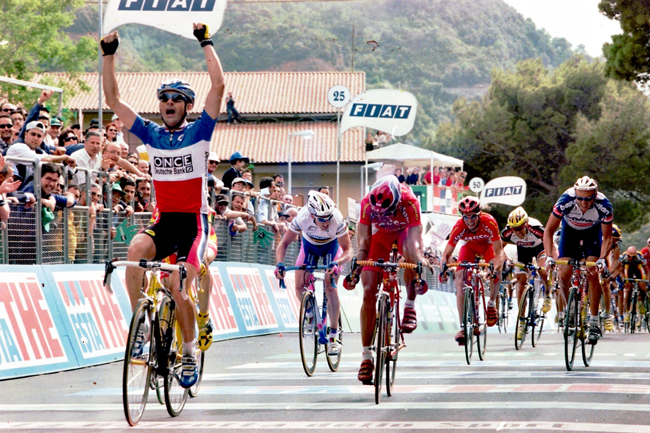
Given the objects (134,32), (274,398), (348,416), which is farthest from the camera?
(134,32)

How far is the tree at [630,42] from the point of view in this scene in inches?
1026

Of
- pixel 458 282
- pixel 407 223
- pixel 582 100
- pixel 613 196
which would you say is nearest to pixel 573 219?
pixel 458 282

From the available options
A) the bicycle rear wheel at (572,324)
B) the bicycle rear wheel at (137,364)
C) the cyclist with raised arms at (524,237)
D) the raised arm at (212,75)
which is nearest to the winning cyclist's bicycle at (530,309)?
the cyclist with raised arms at (524,237)

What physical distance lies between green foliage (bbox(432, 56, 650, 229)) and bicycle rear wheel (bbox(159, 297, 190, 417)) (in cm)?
5809

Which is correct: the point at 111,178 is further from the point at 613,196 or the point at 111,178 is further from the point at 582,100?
the point at 582,100

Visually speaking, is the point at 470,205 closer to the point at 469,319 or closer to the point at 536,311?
the point at 469,319

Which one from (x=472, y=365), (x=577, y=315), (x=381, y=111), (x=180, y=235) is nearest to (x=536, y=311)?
(x=472, y=365)

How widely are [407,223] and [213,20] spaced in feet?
18.0

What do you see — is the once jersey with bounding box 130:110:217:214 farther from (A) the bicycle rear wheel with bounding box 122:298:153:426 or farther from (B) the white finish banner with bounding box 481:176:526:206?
(B) the white finish banner with bounding box 481:176:526:206

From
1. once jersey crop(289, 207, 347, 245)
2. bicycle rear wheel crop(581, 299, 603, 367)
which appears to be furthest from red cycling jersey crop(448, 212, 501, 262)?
once jersey crop(289, 207, 347, 245)

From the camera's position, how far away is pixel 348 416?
774cm

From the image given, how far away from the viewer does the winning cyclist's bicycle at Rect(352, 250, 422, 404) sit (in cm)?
875

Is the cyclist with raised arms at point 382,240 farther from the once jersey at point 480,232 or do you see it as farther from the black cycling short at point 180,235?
the once jersey at point 480,232

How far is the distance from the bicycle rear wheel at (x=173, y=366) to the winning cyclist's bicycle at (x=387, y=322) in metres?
1.63
